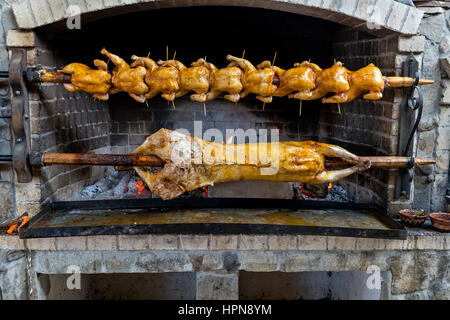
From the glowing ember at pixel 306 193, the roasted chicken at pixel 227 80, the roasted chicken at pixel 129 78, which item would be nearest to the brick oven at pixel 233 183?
the glowing ember at pixel 306 193

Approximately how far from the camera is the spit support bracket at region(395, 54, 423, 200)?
304 centimetres

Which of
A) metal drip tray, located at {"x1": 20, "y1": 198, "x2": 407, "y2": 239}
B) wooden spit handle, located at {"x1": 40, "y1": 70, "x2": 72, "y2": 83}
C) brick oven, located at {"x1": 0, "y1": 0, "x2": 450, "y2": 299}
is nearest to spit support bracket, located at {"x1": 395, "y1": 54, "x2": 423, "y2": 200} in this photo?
brick oven, located at {"x1": 0, "y1": 0, "x2": 450, "y2": 299}

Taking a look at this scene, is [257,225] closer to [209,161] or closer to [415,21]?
[209,161]

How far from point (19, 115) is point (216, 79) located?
1.55 metres

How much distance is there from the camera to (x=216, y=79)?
2979 millimetres

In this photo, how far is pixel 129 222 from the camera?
3092mm

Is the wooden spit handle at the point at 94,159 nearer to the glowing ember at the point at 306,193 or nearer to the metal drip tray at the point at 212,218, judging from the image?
the metal drip tray at the point at 212,218

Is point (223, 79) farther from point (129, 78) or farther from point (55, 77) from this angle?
point (55, 77)

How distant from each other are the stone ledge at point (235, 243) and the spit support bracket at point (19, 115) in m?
0.59

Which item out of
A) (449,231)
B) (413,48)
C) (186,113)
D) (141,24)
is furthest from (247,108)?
(449,231)

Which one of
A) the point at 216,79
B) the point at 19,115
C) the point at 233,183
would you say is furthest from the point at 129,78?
the point at 233,183

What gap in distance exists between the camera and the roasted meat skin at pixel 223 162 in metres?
3.01

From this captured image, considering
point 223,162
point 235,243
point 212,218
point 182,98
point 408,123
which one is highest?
point 182,98

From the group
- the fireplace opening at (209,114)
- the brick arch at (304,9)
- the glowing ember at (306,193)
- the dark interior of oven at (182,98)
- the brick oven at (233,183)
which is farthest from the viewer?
the glowing ember at (306,193)
